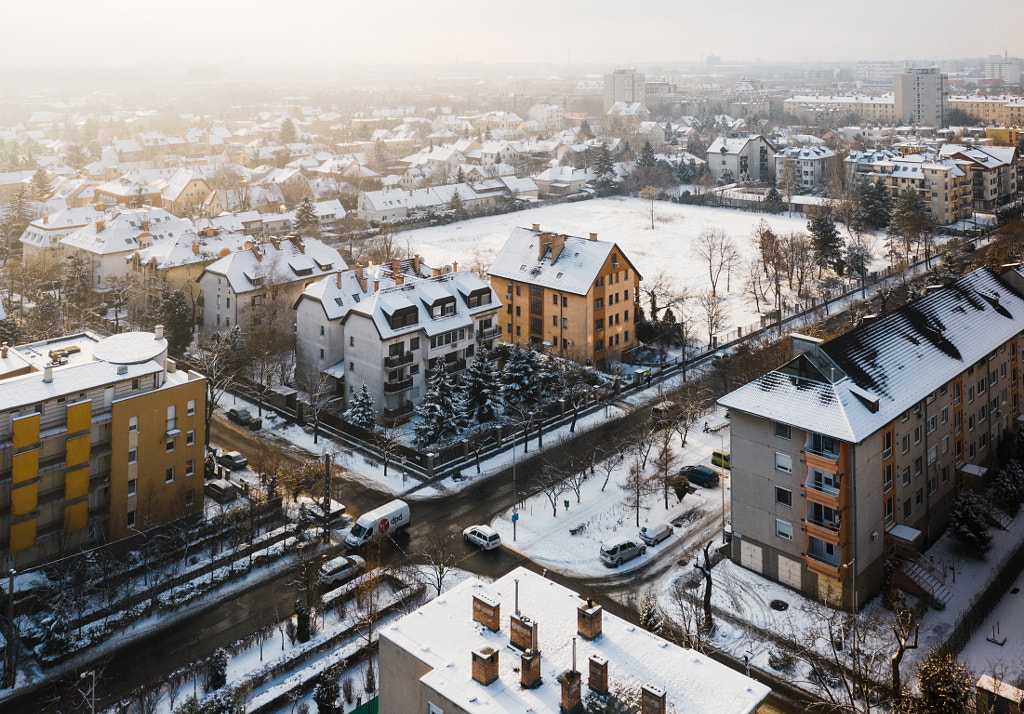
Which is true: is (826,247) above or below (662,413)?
above

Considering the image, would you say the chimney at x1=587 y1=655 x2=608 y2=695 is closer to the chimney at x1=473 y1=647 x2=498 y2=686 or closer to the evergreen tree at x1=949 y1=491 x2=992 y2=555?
the chimney at x1=473 y1=647 x2=498 y2=686

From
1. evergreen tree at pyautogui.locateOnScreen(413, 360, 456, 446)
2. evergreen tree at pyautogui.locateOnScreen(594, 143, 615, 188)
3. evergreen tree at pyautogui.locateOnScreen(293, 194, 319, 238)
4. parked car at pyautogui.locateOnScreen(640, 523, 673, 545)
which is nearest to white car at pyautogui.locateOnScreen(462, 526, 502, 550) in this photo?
parked car at pyautogui.locateOnScreen(640, 523, 673, 545)

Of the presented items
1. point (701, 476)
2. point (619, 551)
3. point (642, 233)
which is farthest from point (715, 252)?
point (619, 551)

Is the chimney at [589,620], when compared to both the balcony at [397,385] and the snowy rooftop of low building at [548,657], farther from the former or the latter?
the balcony at [397,385]

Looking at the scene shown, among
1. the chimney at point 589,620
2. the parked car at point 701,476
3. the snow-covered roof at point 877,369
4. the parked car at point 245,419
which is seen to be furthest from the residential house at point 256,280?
the chimney at point 589,620

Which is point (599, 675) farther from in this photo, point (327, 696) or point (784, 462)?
point (784, 462)

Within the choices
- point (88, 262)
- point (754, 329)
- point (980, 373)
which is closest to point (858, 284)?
point (754, 329)

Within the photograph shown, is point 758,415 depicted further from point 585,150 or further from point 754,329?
point 585,150
